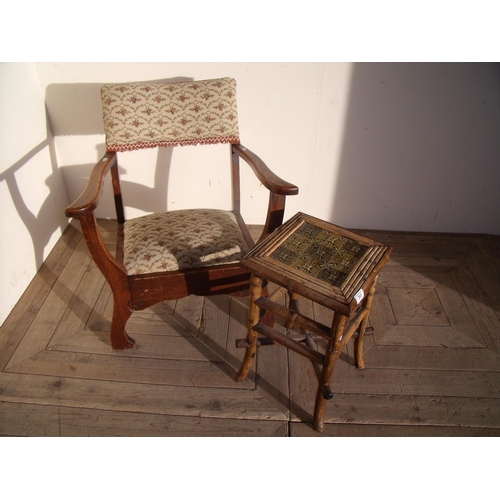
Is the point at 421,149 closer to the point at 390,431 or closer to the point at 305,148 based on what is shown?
the point at 305,148

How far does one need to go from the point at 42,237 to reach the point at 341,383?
171 centimetres

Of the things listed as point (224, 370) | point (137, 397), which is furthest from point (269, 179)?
point (137, 397)

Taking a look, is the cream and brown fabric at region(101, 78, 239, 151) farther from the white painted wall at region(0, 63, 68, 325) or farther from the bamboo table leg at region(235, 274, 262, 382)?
the bamboo table leg at region(235, 274, 262, 382)

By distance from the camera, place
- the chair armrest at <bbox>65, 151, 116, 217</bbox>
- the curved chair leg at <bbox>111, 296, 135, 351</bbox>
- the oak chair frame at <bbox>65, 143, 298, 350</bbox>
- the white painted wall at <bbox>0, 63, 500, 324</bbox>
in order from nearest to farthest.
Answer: the chair armrest at <bbox>65, 151, 116, 217</bbox>, the oak chair frame at <bbox>65, 143, 298, 350</bbox>, the curved chair leg at <bbox>111, 296, 135, 351</bbox>, the white painted wall at <bbox>0, 63, 500, 324</bbox>

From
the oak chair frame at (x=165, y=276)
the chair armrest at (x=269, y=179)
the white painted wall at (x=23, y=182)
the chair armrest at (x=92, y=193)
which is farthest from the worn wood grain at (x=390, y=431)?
the white painted wall at (x=23, y=182)

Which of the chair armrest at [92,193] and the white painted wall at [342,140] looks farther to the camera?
the white painted wall at [342,140]

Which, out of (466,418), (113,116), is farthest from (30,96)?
(466,418)

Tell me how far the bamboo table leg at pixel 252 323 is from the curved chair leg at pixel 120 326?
0.50m

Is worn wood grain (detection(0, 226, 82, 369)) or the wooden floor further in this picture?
worn wood grain (detection(0, 226, 82, 369))

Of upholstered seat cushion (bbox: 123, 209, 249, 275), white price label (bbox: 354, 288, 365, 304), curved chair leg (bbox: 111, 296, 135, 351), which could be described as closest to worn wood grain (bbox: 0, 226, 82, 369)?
curved chair leg (bbox: 111, 296, 135, 351)

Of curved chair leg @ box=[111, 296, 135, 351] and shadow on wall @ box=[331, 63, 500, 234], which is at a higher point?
shadow on wall @ box=[331, 63, 500, 234]

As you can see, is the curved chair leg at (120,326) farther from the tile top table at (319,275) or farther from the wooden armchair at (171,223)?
the tile top table at (319,275)

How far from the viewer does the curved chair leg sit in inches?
66.4

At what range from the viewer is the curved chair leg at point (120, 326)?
169cm
